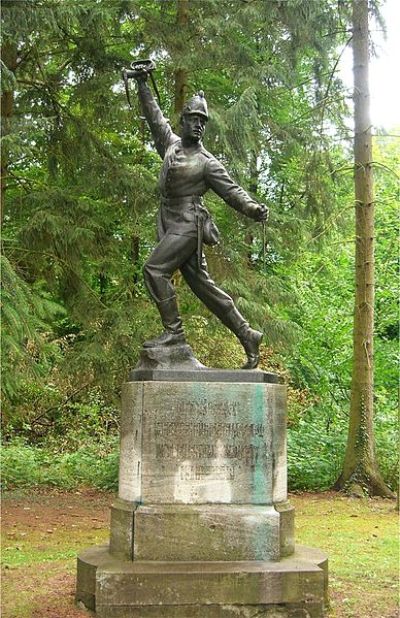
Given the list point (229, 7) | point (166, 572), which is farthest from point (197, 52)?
point (166, 572)

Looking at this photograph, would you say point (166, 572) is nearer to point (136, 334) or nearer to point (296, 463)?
point (136, 334)

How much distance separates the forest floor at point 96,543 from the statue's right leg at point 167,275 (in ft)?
7.80

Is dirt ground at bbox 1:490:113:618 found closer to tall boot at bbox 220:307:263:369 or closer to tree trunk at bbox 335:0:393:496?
tall boot at bbox 220:307:263:369

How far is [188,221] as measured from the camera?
6711 mm

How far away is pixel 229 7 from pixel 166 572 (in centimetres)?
1026

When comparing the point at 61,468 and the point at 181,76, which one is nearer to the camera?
the point at 181,76

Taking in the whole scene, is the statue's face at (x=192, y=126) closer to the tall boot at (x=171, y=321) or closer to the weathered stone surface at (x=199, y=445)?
the tall boot at (x=171, y=321)

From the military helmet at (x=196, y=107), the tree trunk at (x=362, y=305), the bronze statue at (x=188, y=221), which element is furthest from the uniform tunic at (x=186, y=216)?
the tree trunk at (x=362, y=305)

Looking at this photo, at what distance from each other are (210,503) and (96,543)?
10.1 ft

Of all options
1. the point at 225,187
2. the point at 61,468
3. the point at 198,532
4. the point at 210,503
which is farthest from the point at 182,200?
the point at 61,468

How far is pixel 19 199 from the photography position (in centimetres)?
1243

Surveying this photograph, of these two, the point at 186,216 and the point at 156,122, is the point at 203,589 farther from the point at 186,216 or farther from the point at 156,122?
the point at 156,122

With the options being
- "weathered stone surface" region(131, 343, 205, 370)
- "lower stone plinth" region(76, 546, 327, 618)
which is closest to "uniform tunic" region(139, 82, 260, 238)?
"weathered stone surface" region(131, 343, 205, 370)

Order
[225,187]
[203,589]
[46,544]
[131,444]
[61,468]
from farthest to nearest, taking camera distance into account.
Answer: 1. [61,468]
2. [46,544]
3. [225,187]
4. [131,444]
5. [203,589]
